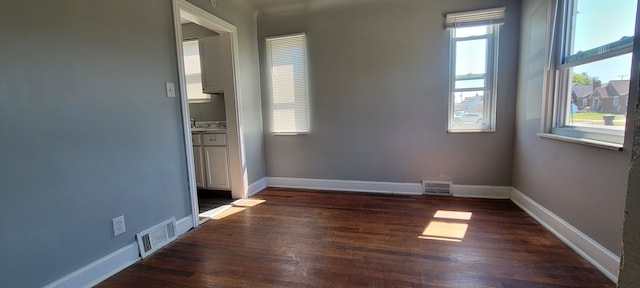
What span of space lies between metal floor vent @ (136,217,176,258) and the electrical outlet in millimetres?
142

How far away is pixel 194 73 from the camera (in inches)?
158

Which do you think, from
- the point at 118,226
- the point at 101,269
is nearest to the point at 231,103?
the point at 118,226

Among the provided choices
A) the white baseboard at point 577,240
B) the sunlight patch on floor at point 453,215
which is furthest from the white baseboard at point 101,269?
the white baseboard at point 577,240

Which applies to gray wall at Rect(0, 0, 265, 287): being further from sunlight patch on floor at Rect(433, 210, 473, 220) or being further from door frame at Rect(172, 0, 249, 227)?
sunlight patch on floor at Rect(433, 210, 473, 220)

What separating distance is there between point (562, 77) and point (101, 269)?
391 cm

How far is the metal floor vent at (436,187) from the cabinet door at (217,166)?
2.56 meters

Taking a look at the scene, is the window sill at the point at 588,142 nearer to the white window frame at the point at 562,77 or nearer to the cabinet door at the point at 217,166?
the white window frame at the point at 562,77

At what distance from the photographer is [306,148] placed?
12.9 feet

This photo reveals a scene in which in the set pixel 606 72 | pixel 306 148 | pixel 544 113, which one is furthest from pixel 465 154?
pixel 306 148

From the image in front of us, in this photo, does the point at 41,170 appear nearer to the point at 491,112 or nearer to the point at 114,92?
the point at 114,92

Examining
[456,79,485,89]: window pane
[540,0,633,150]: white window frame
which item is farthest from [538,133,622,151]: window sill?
[456,79,485,89]: window pane

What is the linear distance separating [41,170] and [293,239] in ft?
5.73

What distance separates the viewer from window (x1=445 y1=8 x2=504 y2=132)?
3.12 metres

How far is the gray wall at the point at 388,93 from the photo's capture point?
10.6 feet
